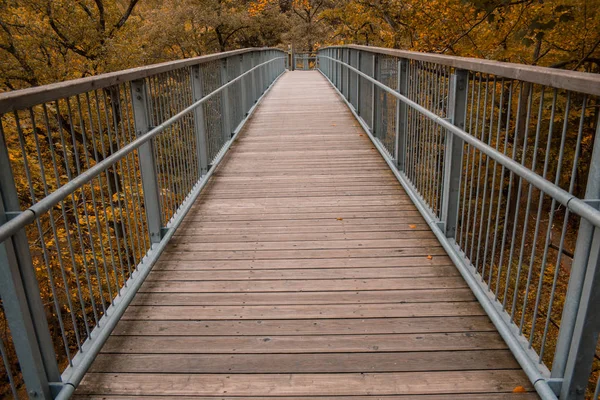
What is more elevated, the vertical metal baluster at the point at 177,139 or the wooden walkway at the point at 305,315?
the vertical metal baluster at the point at 177,139

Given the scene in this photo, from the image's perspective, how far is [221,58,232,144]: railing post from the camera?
286 inches

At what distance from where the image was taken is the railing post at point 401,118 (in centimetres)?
516

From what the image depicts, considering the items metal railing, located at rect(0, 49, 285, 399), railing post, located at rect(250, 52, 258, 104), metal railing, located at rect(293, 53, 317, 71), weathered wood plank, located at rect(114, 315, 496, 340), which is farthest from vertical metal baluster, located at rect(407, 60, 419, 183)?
metal railing, located at rect(293, 53, 317, 71)


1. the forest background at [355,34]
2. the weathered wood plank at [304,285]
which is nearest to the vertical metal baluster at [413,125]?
the weathered wood plank at [304,285]

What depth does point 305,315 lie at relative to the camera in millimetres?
3139

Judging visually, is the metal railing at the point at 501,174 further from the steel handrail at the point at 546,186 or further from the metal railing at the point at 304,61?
the metal railing at the point at 304,61

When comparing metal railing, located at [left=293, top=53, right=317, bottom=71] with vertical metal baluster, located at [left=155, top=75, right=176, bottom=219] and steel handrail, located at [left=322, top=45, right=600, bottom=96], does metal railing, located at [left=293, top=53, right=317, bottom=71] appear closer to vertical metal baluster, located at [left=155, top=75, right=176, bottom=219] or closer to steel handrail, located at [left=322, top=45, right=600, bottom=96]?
vertical metal baluster, located at [left=155, top=75, right=176, bottom=219]

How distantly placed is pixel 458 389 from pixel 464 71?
6.77ft

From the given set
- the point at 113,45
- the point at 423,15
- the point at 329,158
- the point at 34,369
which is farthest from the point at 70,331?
the point at 34,369

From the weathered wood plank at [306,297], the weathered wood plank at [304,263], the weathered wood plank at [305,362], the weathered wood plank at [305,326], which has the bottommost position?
the weathered wood plank at [304,263]

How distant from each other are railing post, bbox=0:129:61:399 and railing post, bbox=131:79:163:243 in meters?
1.65

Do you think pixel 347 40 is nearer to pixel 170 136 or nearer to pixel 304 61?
pixel 304 61

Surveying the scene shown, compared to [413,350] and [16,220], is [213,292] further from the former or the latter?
[16,220]

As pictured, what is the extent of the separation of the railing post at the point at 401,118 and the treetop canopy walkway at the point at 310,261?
0.02m
